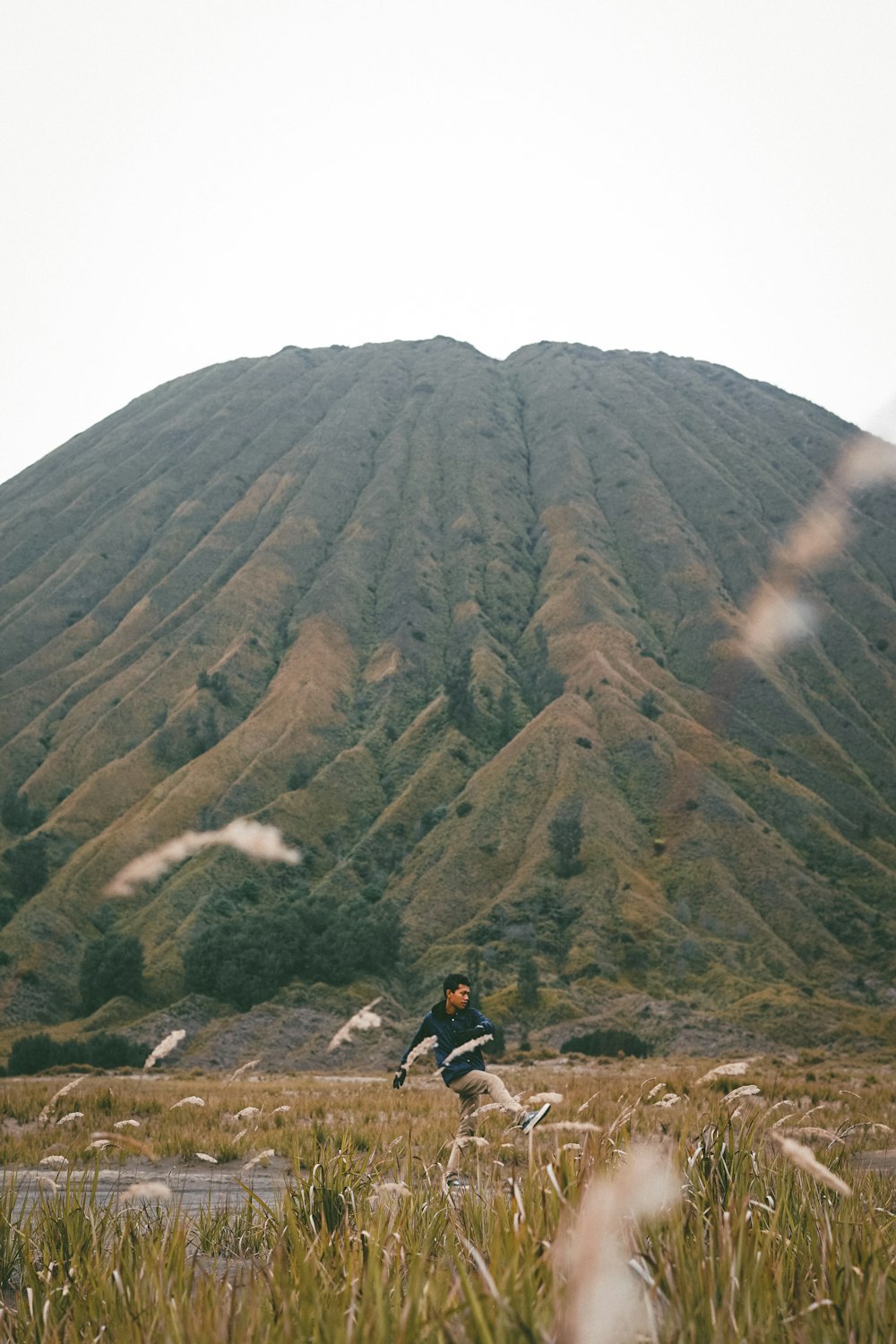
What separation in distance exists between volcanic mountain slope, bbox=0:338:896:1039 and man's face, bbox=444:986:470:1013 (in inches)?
1615

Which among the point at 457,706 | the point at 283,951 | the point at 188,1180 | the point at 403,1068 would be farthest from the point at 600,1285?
the point at 457,706

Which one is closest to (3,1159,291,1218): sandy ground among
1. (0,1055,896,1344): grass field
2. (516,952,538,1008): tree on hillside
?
(0,1055,896,1344): grass field

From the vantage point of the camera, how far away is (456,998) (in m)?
8.36

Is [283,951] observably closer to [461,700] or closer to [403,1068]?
[461,700]

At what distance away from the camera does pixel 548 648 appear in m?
91.5

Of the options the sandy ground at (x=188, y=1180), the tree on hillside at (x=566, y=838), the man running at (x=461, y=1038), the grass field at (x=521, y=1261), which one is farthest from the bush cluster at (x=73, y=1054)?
the grass field at (x=521, y=1261)

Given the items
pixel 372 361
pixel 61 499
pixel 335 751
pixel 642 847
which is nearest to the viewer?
pixel 642 847

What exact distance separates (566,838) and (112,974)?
97.2ft

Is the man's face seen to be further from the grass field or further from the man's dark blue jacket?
the grass field

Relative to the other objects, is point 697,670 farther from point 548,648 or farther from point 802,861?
point 802,861

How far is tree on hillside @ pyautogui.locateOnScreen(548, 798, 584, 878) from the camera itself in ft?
205

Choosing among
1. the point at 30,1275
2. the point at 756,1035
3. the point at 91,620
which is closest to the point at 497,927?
the point at 756,1035

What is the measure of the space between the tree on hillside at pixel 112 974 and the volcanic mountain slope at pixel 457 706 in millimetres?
1189

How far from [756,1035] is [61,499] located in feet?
402
